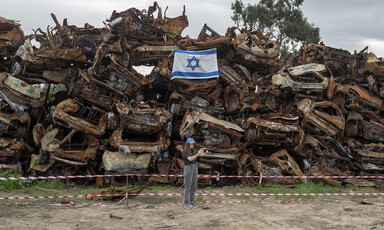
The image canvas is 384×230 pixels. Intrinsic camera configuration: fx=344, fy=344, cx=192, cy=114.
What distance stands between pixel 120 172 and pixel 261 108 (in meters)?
5.21

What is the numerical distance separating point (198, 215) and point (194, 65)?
21.0 feet

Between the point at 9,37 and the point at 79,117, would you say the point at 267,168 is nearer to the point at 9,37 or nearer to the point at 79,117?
the point at 79,117

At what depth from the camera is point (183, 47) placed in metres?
12.5

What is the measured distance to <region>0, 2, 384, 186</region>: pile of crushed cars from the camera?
1062 centimetres

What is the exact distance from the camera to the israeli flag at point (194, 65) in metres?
11.8

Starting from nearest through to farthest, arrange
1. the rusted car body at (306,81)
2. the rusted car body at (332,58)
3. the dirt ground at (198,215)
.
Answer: the dirt ground at (198,215), the rusted car body at (306,81), the rusted car body at (332,58)

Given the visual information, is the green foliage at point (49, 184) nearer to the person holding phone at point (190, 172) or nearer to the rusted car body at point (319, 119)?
the person holding phone at point (190, 172)

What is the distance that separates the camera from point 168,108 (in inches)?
461

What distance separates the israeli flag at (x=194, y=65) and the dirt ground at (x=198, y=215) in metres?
4.87

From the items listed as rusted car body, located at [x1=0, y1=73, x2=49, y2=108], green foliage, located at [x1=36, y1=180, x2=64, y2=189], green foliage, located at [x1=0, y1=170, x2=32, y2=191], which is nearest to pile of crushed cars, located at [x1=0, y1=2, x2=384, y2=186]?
rusted car body, located at [x1=0, y1=73, x2=49, y2=108]

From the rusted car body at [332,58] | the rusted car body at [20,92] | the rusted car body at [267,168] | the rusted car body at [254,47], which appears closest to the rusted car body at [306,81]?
the rusted car body at [254,47]

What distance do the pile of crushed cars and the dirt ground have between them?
8.32 ft

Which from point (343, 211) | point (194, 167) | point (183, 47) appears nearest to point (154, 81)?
point (183, 47)

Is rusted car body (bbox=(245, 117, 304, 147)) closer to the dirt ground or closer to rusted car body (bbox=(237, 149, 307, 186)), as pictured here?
rusted car body (bbox=(237, 149, 307, 186))
